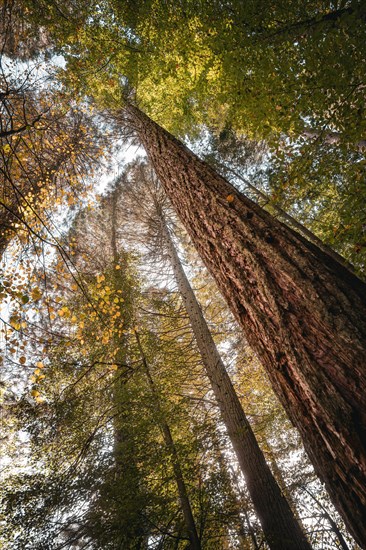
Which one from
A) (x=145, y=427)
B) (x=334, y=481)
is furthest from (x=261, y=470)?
(x=334, y=481)

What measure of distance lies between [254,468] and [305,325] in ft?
13.0

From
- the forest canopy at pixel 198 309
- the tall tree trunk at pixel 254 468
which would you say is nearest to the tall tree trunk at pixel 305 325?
the forest canopy at pixel 198 309

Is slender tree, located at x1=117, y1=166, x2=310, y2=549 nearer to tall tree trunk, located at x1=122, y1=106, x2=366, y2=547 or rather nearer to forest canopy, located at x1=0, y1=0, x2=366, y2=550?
forest canopy, located at x1=0, y1=0, x2=366, y2=550

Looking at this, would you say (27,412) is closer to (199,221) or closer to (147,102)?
(199,221)

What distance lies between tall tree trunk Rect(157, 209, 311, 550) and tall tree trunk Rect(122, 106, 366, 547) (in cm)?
299

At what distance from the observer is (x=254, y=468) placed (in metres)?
4.04

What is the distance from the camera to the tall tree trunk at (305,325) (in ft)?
3.31

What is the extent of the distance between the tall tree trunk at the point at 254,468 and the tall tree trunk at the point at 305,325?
2.99 m

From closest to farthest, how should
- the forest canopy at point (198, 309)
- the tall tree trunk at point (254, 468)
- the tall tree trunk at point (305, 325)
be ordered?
the tall tree trunk at point (305, 325), the forest canopy at point (198, 309), the tall tree trunk at point (254, 468)

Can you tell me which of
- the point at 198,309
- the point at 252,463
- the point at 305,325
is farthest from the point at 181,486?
the point at 305,325

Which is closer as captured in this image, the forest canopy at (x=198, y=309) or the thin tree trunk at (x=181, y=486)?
the forest canopy at (x=198, y=309)

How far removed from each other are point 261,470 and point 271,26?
673 cm

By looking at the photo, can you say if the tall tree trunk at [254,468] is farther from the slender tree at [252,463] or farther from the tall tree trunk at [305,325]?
the tall tree trunk at [305,325]

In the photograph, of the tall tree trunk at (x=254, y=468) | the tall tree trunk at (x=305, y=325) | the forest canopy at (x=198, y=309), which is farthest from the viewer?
the tall tree trunk at (x=254, y=468)
